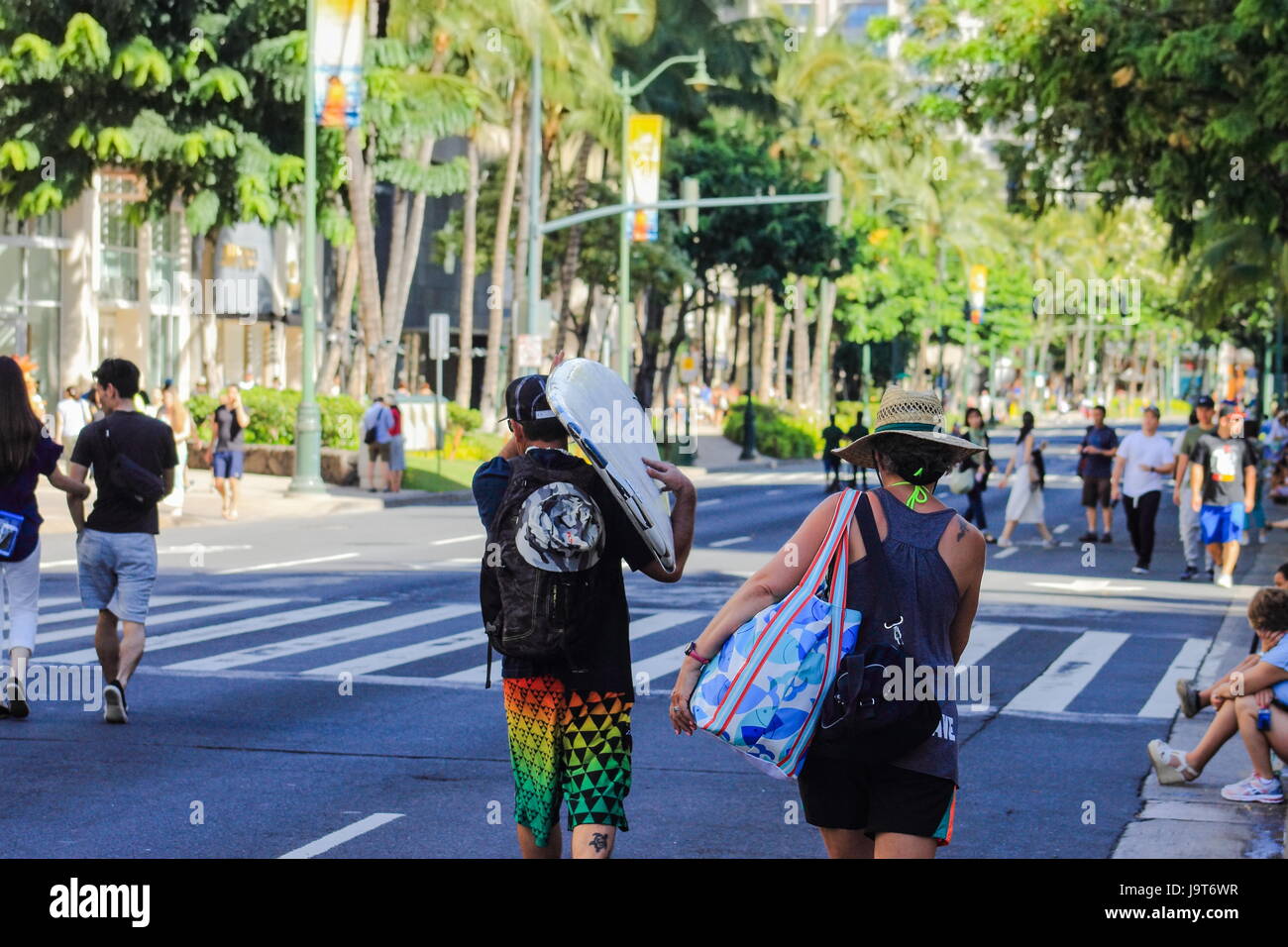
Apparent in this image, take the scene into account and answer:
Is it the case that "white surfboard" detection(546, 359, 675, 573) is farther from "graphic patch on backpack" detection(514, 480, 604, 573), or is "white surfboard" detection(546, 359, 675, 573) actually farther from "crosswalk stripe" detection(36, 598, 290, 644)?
"crosswalk stripe" detection(36, 598, 290, 644)

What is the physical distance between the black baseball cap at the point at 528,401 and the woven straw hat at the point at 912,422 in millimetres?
869

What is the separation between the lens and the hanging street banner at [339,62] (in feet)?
95.3

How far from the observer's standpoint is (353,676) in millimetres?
12008

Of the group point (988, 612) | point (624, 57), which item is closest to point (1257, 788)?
point (988, 612)

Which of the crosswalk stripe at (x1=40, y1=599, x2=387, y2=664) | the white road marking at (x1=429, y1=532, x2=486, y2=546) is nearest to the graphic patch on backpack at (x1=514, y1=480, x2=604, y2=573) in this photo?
the crosswalk stripe at (x1=40, y1=599, x2=387, y2=664)

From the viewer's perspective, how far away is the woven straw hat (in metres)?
5.10

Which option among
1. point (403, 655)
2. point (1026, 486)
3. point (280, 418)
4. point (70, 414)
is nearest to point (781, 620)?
point (403, 655)

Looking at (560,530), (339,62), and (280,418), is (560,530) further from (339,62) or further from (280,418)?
(280,418)

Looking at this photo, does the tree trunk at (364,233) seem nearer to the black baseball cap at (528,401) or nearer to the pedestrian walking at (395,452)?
the pedestrian walking at (395,452)

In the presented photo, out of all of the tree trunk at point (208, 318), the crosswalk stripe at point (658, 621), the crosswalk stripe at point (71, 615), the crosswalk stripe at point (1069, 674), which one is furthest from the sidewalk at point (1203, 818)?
the tree trunk at point (208, 318)

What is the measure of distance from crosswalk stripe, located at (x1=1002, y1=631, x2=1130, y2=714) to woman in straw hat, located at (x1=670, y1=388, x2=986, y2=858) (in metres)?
6.48

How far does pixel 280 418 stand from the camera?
3700cm

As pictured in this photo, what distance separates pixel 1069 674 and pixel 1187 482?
7.08 m
